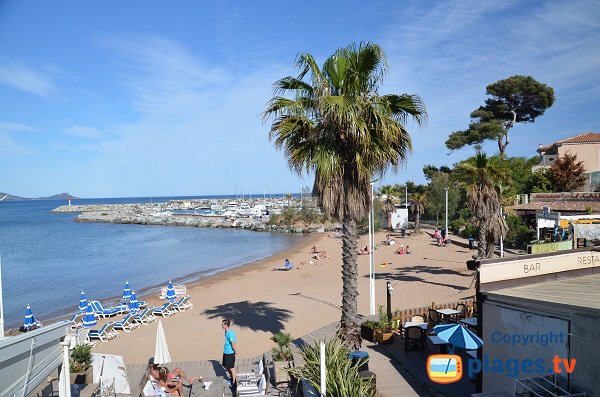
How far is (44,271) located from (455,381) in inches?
1539

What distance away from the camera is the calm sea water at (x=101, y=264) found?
26.9 meters

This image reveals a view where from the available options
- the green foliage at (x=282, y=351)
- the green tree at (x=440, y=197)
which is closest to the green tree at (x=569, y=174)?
the green tree at (x=440, y=197)

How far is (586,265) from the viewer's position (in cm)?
856

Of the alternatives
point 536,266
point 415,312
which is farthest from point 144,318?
point 536,266

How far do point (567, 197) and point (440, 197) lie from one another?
1878 cm

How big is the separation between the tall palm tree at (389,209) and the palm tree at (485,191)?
31.7 metres

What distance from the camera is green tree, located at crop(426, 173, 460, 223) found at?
1806 inches

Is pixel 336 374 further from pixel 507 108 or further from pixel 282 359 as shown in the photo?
pixel 507 108

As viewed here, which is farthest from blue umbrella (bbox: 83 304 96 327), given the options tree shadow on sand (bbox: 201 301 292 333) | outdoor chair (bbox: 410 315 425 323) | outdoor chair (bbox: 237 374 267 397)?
outdoor chair (bbox: 410 315 425 323)

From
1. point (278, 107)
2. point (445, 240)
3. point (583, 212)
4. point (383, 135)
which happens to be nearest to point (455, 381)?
point (383, 135)

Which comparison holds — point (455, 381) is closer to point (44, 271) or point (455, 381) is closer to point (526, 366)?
point (526, 366)

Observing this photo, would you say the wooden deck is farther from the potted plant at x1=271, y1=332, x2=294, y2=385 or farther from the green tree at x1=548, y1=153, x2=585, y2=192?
the green tree at x1=548, y1=153, x2=585, y2=192

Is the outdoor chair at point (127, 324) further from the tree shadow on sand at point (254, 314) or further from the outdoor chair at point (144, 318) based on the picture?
the tree shadow on sand at point (254, 314)

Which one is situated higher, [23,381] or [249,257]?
[23,381]
